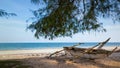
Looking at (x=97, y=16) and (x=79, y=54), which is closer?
(x=97, y=16)

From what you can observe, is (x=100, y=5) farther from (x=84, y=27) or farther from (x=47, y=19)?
(x=47, y=19)

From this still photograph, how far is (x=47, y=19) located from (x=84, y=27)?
54.2 inches

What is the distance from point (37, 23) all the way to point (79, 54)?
5.27 m

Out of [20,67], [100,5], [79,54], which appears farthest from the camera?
[79,54]

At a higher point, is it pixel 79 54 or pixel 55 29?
pixel 55 29

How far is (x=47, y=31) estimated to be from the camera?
25.4ft

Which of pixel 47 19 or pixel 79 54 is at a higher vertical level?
pixel 47 19

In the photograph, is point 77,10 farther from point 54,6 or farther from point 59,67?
point 59,67

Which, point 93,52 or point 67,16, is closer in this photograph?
point 67,16

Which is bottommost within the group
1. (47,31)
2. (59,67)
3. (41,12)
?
(59,67)

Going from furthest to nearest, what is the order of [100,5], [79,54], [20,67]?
1. [79,54]
2. [20,67]
3. [100,5]

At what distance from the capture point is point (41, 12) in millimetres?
7785

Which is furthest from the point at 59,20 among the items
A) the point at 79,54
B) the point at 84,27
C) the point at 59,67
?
the point at 79,54


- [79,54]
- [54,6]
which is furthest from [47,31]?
[79,54]
